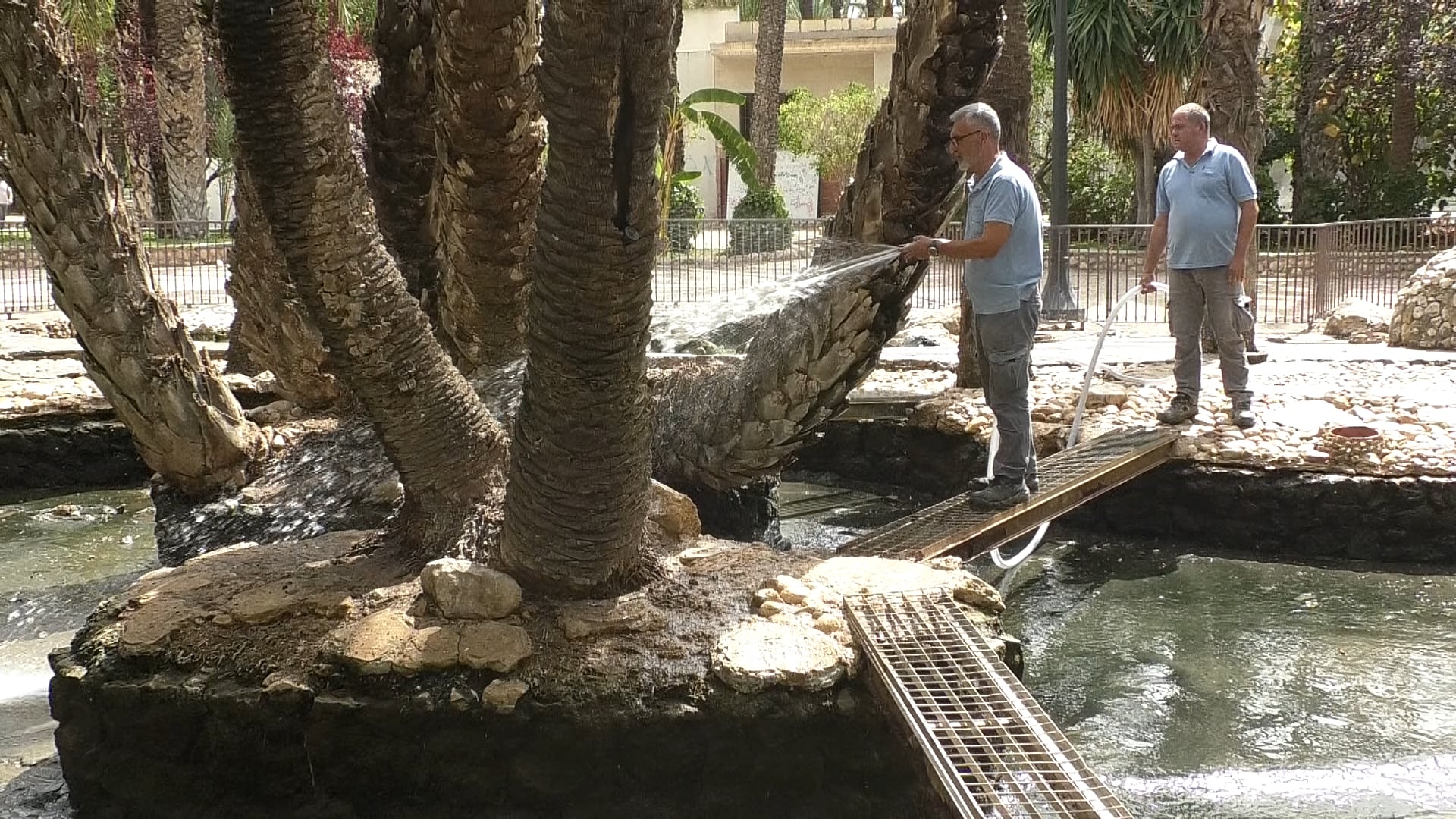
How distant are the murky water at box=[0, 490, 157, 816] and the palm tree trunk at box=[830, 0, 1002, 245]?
4.13m

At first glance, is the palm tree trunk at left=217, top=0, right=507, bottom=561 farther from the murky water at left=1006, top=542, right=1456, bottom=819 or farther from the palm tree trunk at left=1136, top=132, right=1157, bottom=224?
the palm tree trunk at left=1136, top=132, right=1157, bottom=224

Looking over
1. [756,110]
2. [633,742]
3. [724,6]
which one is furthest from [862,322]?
[724,6]

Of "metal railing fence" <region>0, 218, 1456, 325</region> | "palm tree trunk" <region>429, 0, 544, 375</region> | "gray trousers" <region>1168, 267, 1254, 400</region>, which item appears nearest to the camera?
"palm tree trunk" <region>429, 0, 544, 375</region>

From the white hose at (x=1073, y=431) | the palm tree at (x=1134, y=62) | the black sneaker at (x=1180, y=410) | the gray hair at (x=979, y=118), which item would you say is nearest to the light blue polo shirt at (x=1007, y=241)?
the gray hair at (x=979, y=118)

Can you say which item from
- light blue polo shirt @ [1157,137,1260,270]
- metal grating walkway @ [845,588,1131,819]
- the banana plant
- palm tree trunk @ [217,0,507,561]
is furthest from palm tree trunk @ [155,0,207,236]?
metal grating walkway @ [845,588,1131,819]

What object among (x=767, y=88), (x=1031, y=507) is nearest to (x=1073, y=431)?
(x=1031, y=507)

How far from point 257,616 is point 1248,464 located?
5817 mm

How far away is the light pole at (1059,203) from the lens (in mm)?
15148

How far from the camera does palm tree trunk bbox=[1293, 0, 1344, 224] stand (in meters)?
22.7

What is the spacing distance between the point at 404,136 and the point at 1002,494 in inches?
152

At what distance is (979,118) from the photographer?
18.4 ft

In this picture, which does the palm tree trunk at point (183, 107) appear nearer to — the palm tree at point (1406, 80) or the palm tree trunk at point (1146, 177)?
the palm tree trunk at point (1146, 177)

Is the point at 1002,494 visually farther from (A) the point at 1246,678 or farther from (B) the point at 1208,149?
(B) the point at 1208,149

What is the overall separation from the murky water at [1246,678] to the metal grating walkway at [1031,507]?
623 millimetres
